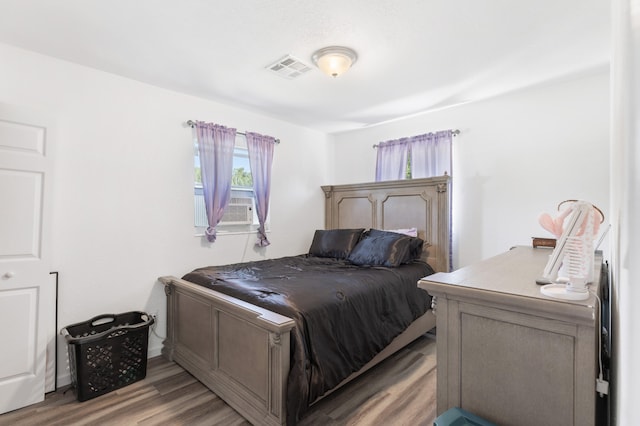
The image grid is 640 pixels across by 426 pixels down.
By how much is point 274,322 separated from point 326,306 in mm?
416

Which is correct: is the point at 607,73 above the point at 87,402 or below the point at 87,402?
above

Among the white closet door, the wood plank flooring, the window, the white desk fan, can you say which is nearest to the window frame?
the window

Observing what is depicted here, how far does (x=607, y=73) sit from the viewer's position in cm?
267

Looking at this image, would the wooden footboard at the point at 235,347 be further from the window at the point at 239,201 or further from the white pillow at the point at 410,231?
the white pillow at the point at 410,231

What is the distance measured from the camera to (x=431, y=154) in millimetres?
3594

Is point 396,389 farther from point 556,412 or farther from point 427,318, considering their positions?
point 556,412

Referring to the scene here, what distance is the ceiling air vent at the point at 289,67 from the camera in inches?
95.1

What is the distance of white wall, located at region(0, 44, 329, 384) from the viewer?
2.35 metres

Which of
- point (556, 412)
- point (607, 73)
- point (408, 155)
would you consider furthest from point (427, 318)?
point (607, 73)

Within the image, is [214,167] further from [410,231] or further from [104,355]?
[410,231]

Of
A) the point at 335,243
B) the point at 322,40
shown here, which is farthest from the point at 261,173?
the point at 322,40

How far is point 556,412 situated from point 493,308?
33 cm

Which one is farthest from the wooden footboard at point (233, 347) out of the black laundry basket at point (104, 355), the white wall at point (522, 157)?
the white wall at point (522, 157)

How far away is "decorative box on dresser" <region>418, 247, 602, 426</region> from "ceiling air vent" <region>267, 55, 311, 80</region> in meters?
1.96
